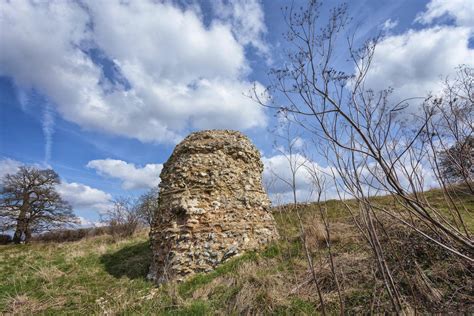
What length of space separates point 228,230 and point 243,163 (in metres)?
2.40

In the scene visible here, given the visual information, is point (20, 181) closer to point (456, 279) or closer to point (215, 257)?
point (215, 257)

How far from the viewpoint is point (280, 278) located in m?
5.52

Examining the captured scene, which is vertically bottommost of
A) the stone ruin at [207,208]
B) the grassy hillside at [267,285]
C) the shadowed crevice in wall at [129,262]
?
the grassy hillside at [267,285]

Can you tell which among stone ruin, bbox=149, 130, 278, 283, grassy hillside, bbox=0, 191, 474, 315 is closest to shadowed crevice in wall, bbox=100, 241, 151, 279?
grassy hillside, bbox=0, 191, 474, 315

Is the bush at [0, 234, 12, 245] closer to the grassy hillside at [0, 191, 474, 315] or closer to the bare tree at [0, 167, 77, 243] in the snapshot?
the bare tree at [0, 167, 77, 243]

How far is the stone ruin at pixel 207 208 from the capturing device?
736 cm

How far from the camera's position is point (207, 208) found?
26.0 ft

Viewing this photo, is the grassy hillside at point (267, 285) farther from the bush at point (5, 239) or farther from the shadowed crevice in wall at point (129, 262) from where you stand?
the bush at point (5, 239)

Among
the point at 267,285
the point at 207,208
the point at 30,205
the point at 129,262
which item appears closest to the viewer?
the point at 267,285

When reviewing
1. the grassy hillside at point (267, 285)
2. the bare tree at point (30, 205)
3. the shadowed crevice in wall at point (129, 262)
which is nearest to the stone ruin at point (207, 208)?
the grassy hillside at point (267, 285)

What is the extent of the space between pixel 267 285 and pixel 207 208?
3.27 meters

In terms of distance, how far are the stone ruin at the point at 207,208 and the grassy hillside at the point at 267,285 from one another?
504 mm

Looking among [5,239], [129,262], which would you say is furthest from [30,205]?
[129,262]

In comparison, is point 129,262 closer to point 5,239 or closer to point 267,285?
point 267,285
